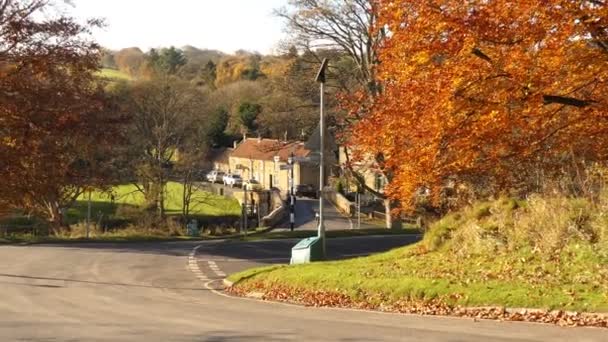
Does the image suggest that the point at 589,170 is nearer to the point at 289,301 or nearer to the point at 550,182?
the point at 550,182

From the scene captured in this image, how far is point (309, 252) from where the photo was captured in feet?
68.1

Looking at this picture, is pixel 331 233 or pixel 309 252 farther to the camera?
pixel 331 233

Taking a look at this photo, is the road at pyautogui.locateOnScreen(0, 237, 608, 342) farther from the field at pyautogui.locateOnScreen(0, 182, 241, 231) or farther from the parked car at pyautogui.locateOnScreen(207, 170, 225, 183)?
the parked car at pyautogui.locateOnScreen(207, 170, 225, 183)

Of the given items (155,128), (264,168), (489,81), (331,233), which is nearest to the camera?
(489,81)

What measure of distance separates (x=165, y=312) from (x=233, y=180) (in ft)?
209

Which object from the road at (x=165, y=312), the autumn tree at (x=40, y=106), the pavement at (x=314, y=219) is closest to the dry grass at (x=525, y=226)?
the road at (x=165, y=312)

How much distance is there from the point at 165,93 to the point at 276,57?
1089cm

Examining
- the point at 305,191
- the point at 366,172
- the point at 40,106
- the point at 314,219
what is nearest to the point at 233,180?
the point at 305,191

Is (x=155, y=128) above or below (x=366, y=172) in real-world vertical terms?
above

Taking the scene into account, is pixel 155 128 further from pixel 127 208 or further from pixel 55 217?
pixel 55 217

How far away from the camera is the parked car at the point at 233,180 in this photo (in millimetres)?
77062

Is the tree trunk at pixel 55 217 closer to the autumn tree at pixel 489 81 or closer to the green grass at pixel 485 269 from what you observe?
the green grass at pixel 485 269

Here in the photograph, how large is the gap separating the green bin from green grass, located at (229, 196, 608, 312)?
6.01ft

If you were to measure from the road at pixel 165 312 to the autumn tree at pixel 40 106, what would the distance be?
295 cm
